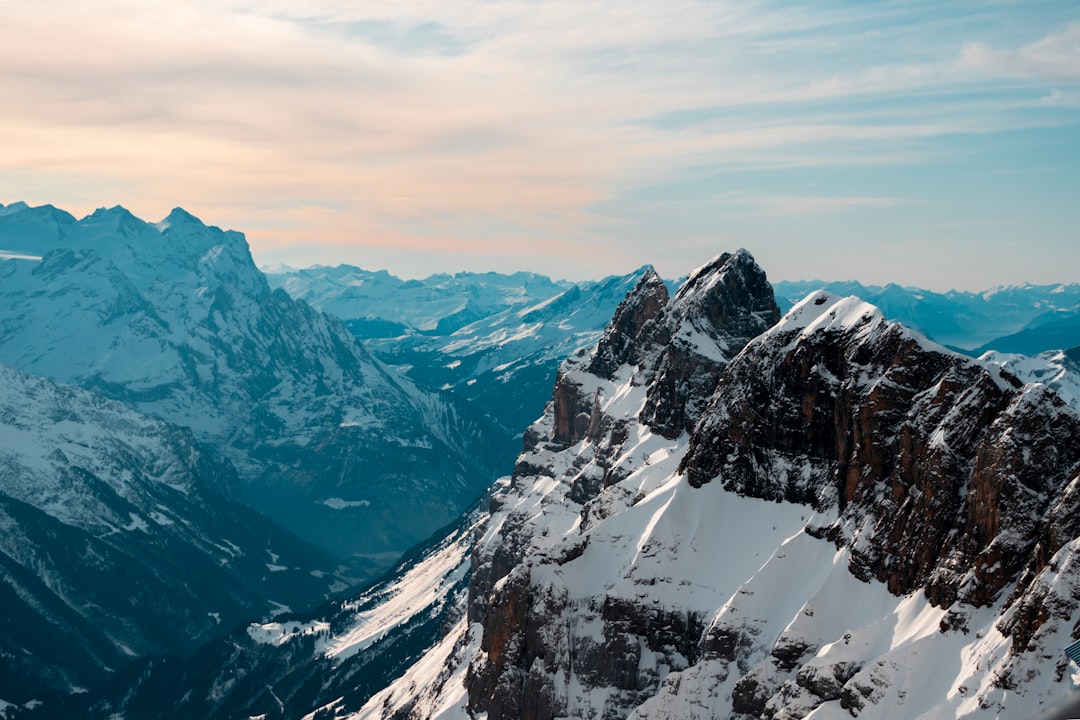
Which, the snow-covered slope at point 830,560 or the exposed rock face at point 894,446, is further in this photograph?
the exposed rock face at point 894,446

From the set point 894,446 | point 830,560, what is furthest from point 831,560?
point 894,446

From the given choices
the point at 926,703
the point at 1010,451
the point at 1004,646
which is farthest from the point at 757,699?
the point at 1010,451

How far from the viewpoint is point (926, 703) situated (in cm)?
13175

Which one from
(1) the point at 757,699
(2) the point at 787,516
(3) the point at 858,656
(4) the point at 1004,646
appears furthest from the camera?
(2) the point at 787,516

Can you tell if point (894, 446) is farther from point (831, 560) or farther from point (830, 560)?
point (830, 560)

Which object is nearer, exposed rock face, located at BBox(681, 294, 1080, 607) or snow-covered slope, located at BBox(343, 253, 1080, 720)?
snow-covered slope, located at BBox(343, 253, 1080, 720)

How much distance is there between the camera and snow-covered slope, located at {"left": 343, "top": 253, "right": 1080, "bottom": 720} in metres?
133

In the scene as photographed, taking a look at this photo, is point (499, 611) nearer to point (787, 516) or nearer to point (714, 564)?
point (714, 564)

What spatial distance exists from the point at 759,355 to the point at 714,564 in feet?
112

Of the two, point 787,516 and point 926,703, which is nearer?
point 926,703

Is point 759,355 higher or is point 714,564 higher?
point 759,355

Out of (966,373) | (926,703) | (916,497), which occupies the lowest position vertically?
(926,703)

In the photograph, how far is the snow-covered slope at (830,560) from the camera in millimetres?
132625

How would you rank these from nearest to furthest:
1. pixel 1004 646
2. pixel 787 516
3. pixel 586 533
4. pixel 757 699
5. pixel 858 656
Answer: pixel 1004 646 → pixel 858 656 → pixel 757 699 → pixel 787 516 → pixel 586 533
